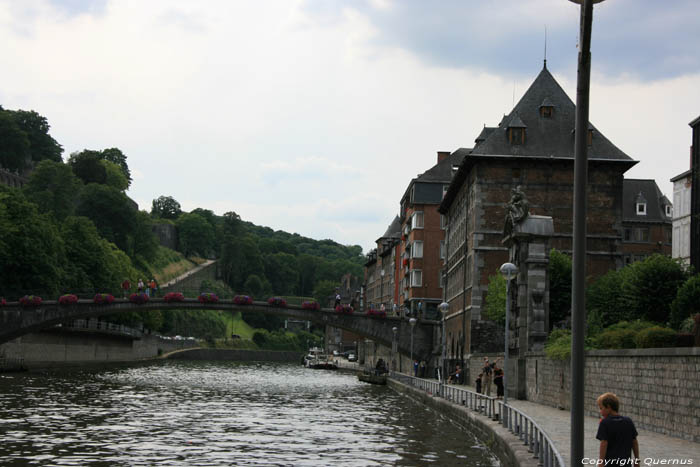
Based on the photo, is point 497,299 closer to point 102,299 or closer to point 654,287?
point 654,287

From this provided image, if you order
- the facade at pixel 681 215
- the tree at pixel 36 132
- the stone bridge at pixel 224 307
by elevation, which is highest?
the tree at pixel 36 132

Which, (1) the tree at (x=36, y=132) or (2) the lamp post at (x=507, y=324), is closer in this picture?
(2) the lamp post at (x=507, y=324)

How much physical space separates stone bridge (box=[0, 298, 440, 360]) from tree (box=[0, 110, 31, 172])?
6524 centimetres

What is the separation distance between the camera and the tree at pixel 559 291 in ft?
150

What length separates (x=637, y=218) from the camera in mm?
92875

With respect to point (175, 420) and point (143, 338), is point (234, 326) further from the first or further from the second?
point (175, 420)

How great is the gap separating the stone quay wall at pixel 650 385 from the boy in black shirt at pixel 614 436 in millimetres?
9107

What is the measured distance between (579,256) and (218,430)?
2060 centimetres

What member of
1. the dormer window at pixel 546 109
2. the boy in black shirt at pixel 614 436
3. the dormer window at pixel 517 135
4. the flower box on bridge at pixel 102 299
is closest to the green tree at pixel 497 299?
the dormer window at pixel 517 135

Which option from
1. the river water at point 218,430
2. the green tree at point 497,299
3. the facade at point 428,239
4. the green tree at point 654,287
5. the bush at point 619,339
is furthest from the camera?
the facade at point 428,239

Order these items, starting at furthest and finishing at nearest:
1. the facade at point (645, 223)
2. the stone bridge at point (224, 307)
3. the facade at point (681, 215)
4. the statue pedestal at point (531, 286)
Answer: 1. the facade at point (645, 223)
2. the facade at point (681, 215)
3. the stone bridge at point (224, 307)
4. the statue pedestal at point (531, 286)

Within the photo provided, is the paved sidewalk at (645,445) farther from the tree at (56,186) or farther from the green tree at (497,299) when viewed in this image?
the tree at (56,186)

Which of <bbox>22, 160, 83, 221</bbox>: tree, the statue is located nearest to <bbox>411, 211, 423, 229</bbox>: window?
the statue

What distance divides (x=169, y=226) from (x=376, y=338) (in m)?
130
